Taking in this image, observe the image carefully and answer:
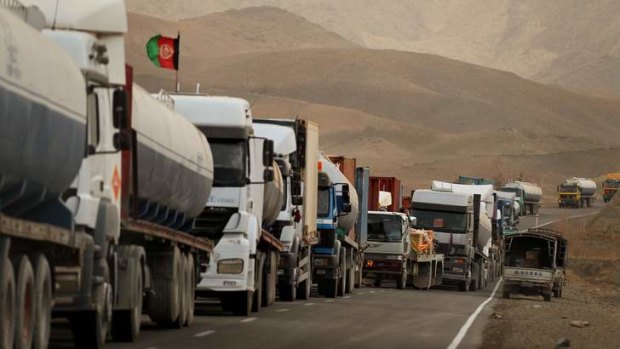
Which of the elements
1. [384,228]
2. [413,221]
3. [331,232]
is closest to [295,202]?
[331,232]

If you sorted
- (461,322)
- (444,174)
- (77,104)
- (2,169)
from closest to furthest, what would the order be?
(2,169), (77,104), (461,322), (444,174)

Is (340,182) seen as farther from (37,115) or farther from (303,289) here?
(37,115)

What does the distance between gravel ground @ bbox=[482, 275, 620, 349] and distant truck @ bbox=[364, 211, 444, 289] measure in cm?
419

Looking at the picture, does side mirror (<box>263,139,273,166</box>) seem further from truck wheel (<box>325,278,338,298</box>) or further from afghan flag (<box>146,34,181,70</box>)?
truck wheel (<box>325,278,338,298</box>)

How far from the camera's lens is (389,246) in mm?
54094

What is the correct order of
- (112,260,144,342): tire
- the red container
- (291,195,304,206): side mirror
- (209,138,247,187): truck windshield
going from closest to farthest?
(112,260,144,342): tire → (209,138,247,187): truck windshield → (291,195,304,206): side mirror → the red container

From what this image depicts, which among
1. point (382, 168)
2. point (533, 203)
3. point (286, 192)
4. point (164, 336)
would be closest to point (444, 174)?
point (382, 168)

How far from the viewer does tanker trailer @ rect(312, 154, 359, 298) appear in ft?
141

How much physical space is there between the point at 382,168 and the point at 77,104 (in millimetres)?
167489

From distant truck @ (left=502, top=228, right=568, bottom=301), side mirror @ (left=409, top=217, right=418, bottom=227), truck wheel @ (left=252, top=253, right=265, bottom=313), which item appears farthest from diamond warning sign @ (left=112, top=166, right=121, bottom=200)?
side mirror @ (left=409, top=217, right=418, bottom=227)

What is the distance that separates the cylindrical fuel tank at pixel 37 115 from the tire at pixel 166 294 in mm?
6212

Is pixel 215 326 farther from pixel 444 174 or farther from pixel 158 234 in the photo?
pixel 444 174

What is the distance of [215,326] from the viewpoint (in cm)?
2653

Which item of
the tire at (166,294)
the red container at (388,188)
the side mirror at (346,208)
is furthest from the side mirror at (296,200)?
the red container at (388,188)
